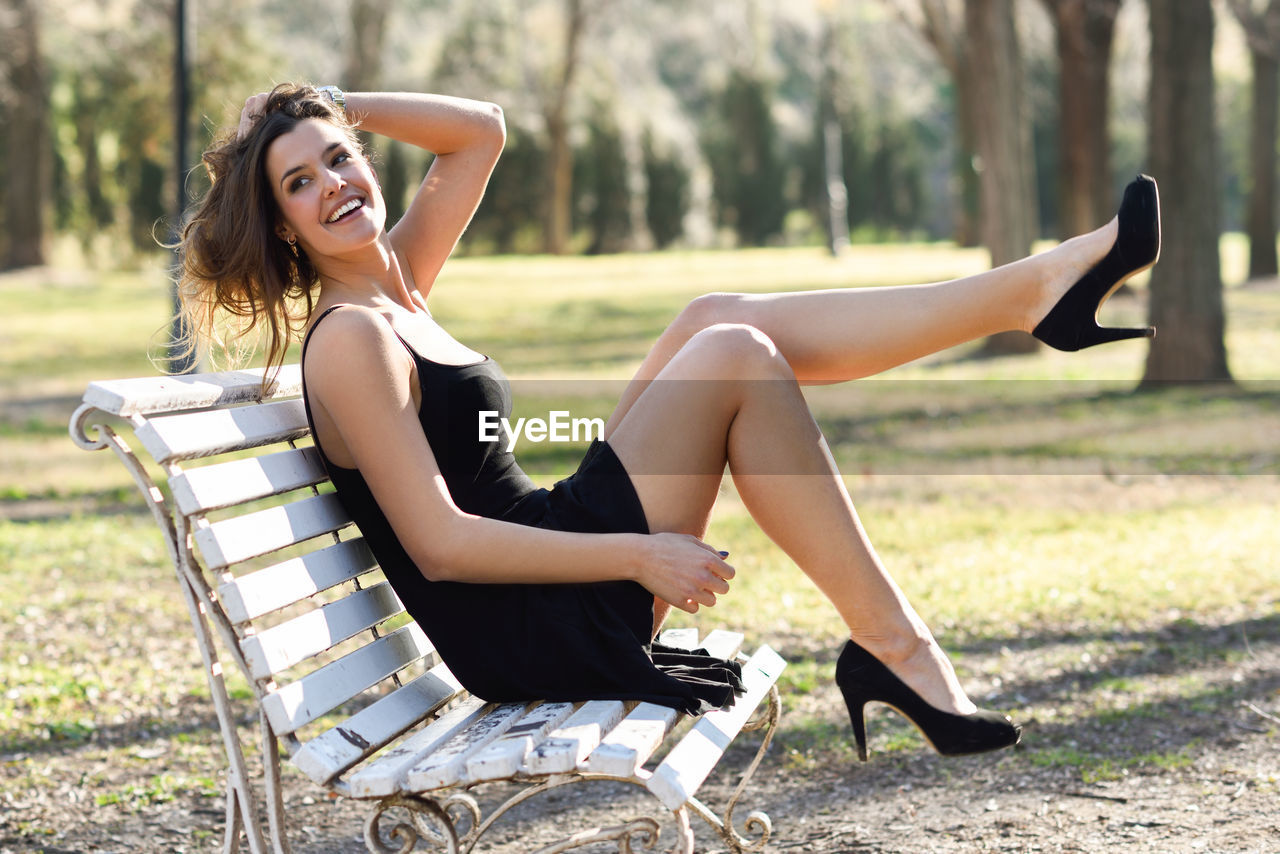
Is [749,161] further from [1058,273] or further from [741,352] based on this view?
[741,352]

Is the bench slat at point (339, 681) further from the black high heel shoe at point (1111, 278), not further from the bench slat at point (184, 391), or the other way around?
the black high heel shoe at point (1111, 278)

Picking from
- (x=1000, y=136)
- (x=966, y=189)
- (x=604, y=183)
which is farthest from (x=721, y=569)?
(x=966, y=189)

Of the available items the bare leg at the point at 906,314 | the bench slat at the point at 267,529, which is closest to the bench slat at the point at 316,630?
the bench slat at the point at 267,529

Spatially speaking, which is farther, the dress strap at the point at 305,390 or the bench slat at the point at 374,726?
the dress strap at the point at 305,390

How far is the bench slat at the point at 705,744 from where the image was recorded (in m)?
2.09

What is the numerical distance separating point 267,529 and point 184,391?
11.5 inches

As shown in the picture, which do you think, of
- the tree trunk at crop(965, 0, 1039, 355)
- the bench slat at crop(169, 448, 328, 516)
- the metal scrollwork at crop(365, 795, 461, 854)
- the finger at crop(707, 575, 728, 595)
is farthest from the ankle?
the tree trunk at crop(965, 0, 1039, 355)

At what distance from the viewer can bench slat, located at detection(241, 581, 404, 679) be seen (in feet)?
7.46

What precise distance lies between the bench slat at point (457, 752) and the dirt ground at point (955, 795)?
2.63 feet

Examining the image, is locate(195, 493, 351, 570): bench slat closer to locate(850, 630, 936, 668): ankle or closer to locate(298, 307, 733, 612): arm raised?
locate(298, 307, 733, 612): arm raised

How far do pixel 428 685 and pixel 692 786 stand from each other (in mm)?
782

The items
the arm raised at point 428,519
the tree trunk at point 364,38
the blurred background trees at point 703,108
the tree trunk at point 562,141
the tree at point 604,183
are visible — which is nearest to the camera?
the arm raised at point 428,519

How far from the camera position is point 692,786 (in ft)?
6.95

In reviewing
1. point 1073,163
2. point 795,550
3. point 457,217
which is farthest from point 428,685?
point 1073,163
